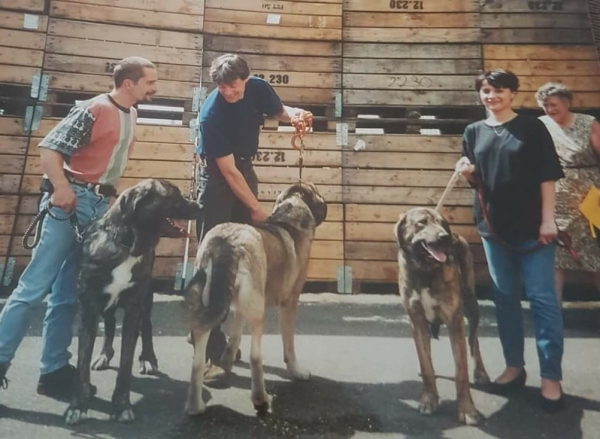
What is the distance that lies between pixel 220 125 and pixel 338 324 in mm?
958

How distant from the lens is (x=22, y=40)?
1.98m

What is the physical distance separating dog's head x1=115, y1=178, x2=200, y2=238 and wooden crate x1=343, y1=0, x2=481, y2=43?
5.58 feet

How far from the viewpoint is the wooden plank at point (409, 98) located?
2383 millimetres

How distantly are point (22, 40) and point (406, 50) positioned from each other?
6.69 ft

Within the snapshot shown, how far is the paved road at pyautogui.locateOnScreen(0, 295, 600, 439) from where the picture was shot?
126 centimetres

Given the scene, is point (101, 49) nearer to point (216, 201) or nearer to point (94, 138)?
point (94, 138)

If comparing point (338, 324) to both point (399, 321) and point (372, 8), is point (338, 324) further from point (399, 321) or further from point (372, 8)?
point (372, 8)

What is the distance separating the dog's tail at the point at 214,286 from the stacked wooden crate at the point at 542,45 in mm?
1629

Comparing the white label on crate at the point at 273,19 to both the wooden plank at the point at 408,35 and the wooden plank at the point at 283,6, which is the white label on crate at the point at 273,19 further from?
the wooden plank at the point at 408,35

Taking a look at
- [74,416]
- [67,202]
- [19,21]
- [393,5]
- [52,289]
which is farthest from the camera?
[393,5]

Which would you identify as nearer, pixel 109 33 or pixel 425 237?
pixel 425 237

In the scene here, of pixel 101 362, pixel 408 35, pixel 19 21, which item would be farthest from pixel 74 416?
pixel 408 35

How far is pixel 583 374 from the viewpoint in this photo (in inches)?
62.6

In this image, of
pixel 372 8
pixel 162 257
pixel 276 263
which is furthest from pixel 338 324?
pixel 372 8
